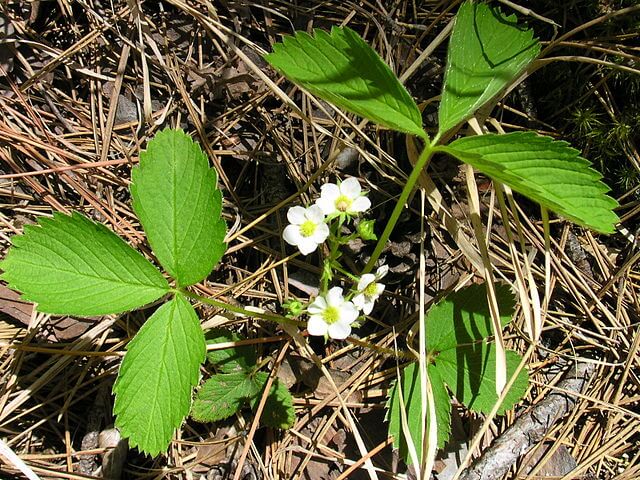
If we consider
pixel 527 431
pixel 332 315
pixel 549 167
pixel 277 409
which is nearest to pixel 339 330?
pixel 332 315

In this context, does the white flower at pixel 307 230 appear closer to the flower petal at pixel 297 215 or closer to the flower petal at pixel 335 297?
the flower petal at pixel 297 215

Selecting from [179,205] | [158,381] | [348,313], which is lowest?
[158,381]

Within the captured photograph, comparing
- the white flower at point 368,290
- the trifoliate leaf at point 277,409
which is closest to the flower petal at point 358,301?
the white flower at point 368,290

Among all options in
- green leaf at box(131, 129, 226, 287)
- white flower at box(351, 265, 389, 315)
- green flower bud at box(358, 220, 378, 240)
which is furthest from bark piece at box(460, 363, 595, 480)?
green leaf at box(131, 129, 226, 287)

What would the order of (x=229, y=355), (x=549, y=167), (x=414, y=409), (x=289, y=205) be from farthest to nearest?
1. (x=289, y=205)
2. (x=229, y=355)
3. (x=414, y=409)
4. (x=549, y=167)

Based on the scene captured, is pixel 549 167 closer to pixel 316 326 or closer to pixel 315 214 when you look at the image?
pixel 315 214

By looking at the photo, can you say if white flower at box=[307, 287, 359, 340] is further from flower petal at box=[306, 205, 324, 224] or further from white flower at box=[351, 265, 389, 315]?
flower petal at box=[306, 205, 324, 224]
